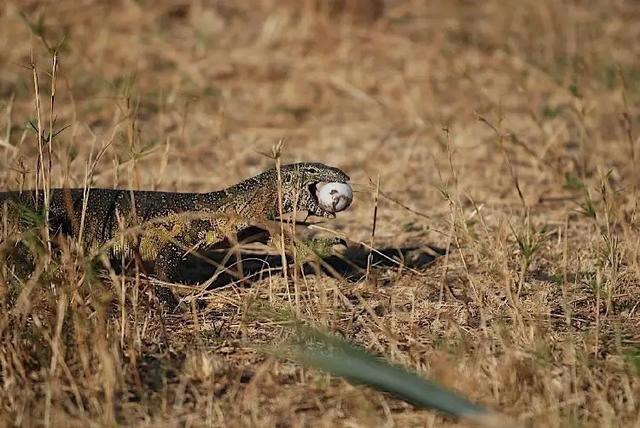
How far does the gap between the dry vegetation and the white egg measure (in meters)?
0.20

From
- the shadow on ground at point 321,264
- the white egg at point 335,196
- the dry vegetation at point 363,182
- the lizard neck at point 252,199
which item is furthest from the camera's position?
the shadow on ground at point 321,264

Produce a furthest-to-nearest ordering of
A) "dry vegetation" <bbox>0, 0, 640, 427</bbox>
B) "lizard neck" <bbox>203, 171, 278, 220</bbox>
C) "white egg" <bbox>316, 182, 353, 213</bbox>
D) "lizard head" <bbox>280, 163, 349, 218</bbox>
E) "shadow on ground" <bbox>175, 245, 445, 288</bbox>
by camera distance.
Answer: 1. "shadow on ground" <bbox>175, 245, 445, 288</bbox>
2. "lizard neck" <bbox>203, 171, 278, 220</bbox>
3. "lizard head" <bbox>280, 163, 349, 218</bbox>
4. "white egg" <bbox>316, 182, 353, 213</bbox>
5. "dry vegetation" <bbox>0, 0, 640, 427</bbox>

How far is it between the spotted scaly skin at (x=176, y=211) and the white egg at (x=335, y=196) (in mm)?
79

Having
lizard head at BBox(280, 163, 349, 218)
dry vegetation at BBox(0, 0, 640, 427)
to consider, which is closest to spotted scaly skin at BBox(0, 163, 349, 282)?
lizard head at BBox(280, 163, 349, 218)

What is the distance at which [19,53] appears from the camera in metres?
9.79

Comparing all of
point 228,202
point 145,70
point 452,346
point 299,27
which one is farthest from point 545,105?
point 452,346

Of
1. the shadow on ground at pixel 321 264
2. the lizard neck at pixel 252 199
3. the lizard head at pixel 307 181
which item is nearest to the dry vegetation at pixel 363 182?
the shadow on ground at pixel 321 264

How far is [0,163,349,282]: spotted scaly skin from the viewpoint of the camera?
5543 mm

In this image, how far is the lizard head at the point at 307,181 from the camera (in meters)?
5.50

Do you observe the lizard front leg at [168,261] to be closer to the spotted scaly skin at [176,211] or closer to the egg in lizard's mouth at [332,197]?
the spotted scaly skin at [176,211]

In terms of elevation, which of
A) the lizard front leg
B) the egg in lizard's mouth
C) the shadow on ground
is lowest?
the shadow on ground

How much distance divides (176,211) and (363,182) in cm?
236

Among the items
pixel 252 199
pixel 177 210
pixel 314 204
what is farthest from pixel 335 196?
pixel 177 210

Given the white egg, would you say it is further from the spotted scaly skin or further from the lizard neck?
the lizard neck
